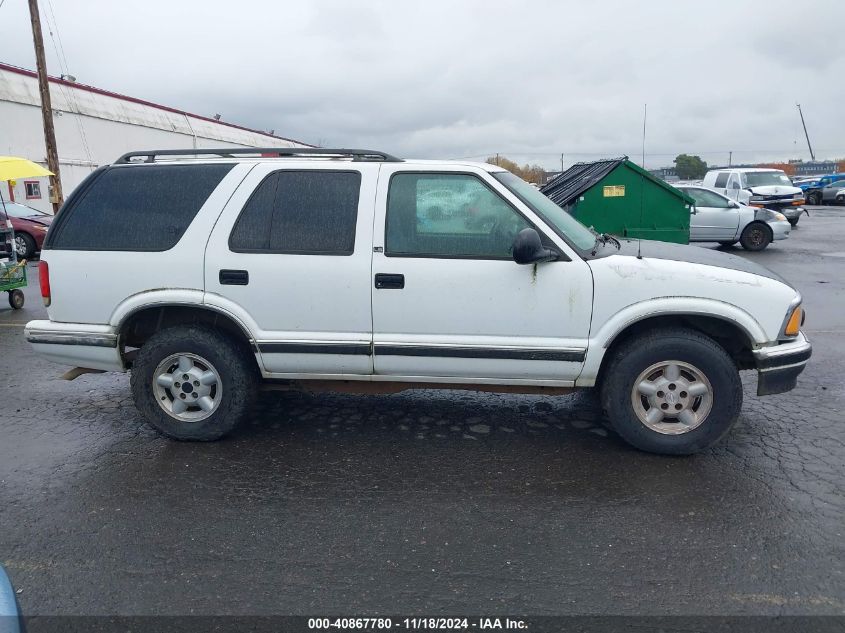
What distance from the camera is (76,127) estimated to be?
26406 mm

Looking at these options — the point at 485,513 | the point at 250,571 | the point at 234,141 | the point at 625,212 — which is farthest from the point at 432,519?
the point at 234,141

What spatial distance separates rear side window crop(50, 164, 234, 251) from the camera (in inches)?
177

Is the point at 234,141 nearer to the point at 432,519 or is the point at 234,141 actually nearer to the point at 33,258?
the point at 33,258

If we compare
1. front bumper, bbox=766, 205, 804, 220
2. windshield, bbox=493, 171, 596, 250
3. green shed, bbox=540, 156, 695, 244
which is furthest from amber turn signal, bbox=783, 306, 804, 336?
front bumper, bbox=766, 205, 804, 220

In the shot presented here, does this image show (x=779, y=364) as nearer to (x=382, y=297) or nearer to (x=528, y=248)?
(x=528, y=248)

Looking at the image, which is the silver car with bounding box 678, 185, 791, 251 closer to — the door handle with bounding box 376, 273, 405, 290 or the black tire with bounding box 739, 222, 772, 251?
the black tire with bounding box 739, 222, 772, 251

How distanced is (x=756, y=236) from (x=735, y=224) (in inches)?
24.7

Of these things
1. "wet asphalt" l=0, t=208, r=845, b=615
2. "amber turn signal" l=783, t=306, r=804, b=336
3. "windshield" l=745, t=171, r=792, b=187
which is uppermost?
"windshield" l=745, t=171, r=792, b=187

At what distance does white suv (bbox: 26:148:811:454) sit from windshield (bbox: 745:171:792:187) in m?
19.3

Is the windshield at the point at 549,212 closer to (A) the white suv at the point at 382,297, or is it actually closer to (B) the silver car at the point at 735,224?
(A) the white suv at the point at 382,297

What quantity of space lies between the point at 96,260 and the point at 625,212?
8.06m

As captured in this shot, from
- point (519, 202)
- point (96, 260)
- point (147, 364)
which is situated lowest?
point (147, 364)

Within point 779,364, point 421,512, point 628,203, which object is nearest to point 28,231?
point 628,203

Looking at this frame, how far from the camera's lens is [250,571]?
314 centimetres
